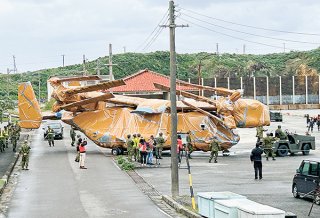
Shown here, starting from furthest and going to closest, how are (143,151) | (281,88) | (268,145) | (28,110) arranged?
(281,88)
(28,110)
(268,145)
(143,151)

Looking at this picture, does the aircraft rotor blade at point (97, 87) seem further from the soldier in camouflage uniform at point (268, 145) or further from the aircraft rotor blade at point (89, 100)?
the soldier in camouflage uniform at point (268, 145)

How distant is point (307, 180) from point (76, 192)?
8.54 metres

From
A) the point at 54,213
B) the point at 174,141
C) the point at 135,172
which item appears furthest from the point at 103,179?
the point at 54,213

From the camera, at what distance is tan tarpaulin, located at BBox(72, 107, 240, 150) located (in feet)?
142

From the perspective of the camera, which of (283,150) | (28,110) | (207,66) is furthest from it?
(207,66)

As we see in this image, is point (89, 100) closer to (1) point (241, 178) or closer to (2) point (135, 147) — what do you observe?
(2) point (135, 147)

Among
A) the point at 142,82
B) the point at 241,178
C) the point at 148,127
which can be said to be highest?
the point at 142,82

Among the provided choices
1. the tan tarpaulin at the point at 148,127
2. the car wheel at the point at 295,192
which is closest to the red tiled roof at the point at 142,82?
the tan tarpaulin at the point at 148,127

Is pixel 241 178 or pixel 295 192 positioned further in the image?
pixel 241 178

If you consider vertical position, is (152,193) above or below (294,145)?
below

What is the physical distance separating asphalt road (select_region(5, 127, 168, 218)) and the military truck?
31.3ft

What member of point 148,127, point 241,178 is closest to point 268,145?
point 148,127

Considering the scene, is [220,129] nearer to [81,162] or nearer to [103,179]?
[81,162]

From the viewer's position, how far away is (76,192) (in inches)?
1102
